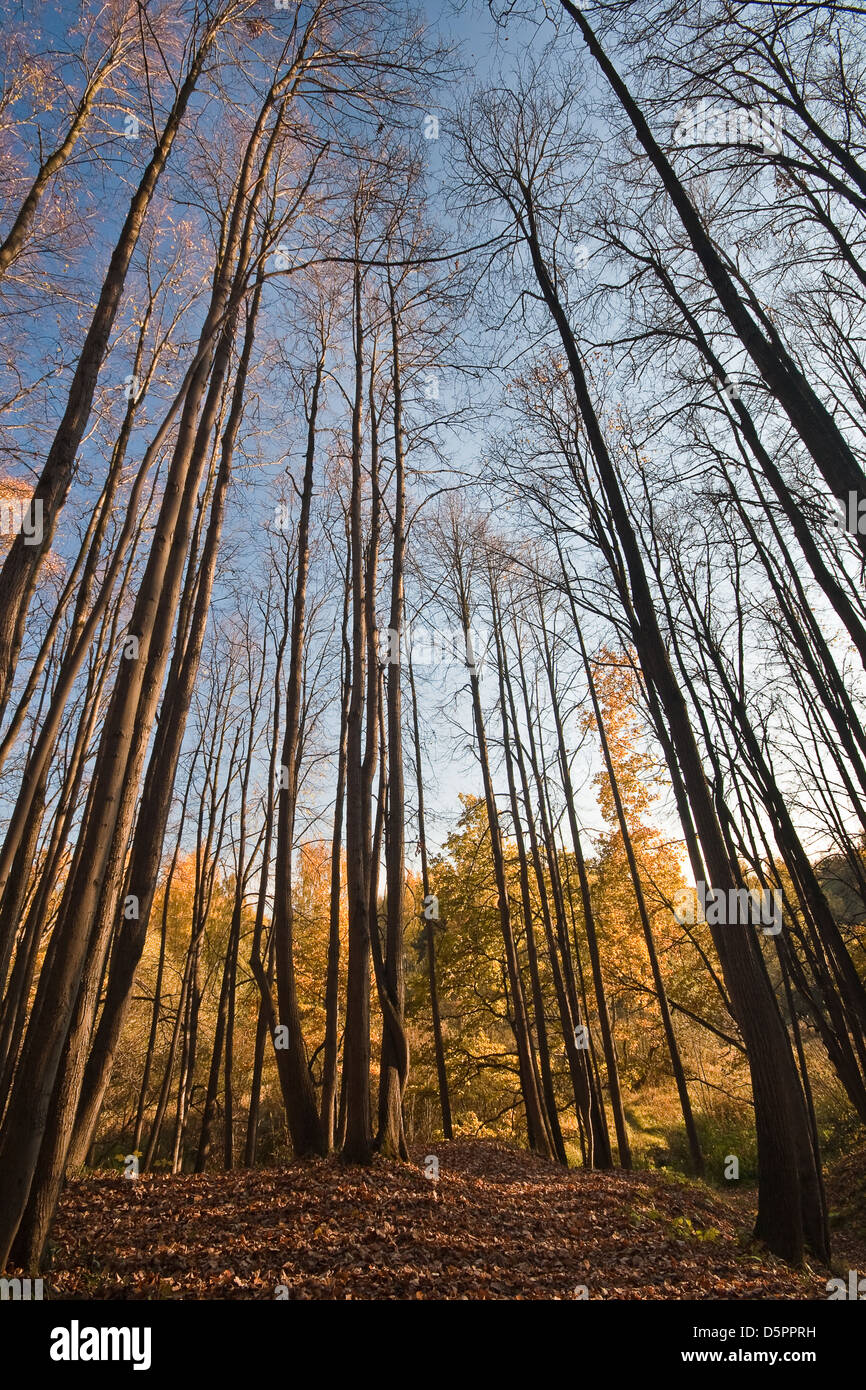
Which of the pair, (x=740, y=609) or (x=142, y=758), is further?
(x=740, y=609)

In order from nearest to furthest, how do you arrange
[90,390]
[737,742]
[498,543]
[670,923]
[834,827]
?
1. [90,390]
2. [737,742]
3. [834,827]
4. [498,543]
5. [670,923]

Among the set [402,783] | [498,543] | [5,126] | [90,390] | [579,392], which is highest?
[5,126]

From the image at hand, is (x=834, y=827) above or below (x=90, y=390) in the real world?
below

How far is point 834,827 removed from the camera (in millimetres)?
9484

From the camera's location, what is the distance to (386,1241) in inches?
173

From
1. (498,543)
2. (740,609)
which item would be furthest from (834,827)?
(498,543)

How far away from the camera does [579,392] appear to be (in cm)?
704

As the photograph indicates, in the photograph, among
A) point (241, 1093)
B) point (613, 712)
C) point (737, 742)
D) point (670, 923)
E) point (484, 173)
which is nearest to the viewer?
point (484, 173)

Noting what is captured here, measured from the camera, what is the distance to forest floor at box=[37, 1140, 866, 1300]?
3600 mm

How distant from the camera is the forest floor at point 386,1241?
360cm
